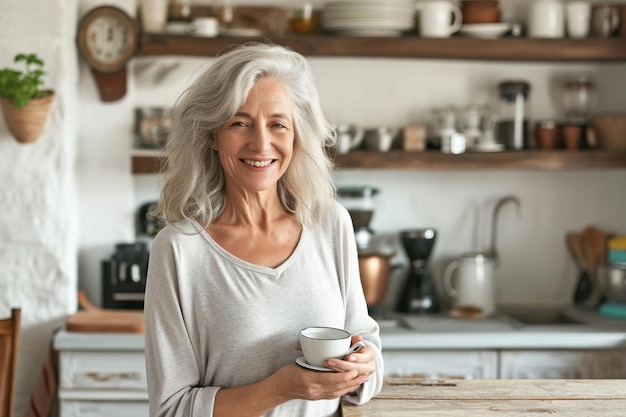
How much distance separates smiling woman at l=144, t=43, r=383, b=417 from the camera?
65.3 inches

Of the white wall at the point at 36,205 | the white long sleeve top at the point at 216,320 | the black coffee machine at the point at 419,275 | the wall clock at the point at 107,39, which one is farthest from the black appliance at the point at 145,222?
the white long sleeve top at the point at 216,320

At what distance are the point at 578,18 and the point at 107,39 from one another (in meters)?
1.98

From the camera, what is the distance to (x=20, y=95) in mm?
3219

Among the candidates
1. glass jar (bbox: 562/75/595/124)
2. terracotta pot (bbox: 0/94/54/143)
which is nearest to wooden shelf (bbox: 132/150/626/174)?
glass jar (bbox: 562/75/595/124)

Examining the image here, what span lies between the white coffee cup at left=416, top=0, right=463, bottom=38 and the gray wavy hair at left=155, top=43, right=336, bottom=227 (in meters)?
1.91

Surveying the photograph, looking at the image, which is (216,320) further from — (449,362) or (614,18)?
(614,18)

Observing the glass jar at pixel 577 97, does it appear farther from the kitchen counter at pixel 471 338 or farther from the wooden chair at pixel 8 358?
the wooden chair at pixel 8 358

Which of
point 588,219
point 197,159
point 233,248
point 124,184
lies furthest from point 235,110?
point 588,219

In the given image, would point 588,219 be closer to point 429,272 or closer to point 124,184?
point 429,272

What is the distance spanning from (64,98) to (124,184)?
475 mm

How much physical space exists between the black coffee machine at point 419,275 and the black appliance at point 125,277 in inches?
43.4

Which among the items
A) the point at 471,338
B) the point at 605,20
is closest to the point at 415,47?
the point at 605,20

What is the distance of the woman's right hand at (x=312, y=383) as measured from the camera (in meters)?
1.57

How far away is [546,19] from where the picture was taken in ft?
12.1
